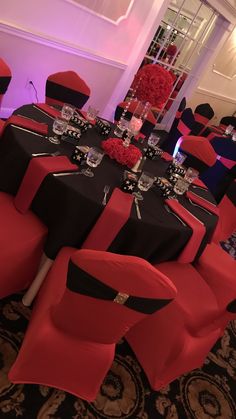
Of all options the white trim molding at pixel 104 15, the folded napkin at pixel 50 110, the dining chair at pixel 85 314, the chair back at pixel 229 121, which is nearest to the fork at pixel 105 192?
the dining chair at pixel 85 314

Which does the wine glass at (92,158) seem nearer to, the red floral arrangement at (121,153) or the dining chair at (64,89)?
the red floral arrangement at (121,153)

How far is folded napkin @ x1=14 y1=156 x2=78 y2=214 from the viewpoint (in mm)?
1553

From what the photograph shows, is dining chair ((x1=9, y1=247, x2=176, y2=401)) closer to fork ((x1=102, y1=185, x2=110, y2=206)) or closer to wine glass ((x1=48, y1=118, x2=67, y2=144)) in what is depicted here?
fork ((x1=102, y1=185, x2=110, y2=206))

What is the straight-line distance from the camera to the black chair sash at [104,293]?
3.29ft

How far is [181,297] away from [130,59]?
392cm

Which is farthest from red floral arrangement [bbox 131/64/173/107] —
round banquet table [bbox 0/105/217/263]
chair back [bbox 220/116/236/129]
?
chair back [bbox 220/116/236/129]

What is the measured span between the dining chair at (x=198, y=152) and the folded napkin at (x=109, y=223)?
1.68m

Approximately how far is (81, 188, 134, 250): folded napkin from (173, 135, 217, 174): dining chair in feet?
5.51

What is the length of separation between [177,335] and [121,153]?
103 cm

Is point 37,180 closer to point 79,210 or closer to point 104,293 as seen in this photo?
point 79,210

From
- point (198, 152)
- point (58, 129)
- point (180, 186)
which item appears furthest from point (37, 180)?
point (198, 152)

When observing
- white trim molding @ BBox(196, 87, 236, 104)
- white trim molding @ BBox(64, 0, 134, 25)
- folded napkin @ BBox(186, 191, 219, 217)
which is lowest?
folded napkin @ BBox(186, 191, 219, 217)

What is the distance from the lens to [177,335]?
1.56 m

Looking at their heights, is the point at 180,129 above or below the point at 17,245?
above
